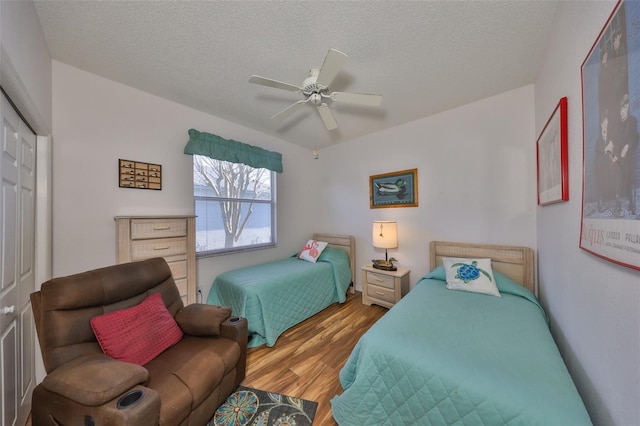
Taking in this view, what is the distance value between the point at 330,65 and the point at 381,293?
254cm

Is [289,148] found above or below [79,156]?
above

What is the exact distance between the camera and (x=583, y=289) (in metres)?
1.07

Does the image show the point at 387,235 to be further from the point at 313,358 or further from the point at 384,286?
the point at 313,358

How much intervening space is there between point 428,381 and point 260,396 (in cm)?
118

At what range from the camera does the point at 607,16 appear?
2.71 ft

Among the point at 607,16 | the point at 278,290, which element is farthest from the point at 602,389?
the point at 278,290

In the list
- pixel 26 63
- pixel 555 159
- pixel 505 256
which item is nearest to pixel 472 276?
pixel 505 256

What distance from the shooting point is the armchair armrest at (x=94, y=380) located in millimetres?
906

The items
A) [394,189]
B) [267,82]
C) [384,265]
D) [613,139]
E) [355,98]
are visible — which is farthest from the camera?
[394,189]

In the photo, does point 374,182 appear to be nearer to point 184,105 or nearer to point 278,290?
point 278,290

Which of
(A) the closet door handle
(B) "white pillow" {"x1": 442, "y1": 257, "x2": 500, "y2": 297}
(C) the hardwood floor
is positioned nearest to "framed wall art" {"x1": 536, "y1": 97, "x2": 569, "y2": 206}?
(B) "white pillow" {"x1": 442, "y1": 257, "x2": 500, "y2": 297}

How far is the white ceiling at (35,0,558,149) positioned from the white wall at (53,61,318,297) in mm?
179

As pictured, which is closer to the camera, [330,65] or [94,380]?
[94,380]

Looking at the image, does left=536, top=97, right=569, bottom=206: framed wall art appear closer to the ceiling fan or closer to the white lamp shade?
the ceiling fan
